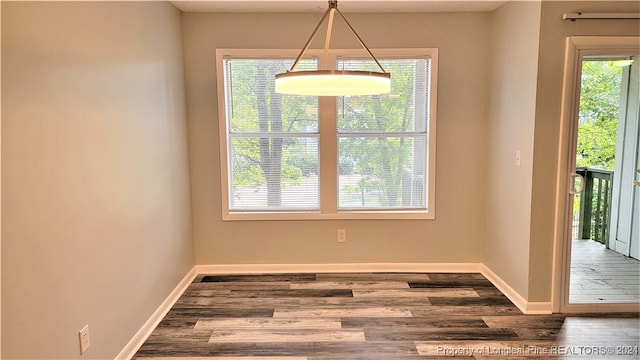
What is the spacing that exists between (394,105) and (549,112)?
1293 mm

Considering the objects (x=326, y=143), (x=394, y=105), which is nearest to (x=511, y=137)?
(x=394, y=105)

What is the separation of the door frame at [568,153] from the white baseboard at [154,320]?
9.60 ft

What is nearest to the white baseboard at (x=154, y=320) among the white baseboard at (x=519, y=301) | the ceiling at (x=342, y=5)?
the ceiling at (x=342, y=5)

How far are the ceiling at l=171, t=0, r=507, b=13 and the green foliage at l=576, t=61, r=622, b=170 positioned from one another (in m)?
0.95

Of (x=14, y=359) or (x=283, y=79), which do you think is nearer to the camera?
(x=14, y=359)

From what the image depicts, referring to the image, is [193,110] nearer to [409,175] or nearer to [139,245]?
[139,245]

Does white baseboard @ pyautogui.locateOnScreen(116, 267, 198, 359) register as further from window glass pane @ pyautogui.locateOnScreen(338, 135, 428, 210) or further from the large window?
window glass pane @ pyautogui.locateOnScreen(338, 135, 428, 210)

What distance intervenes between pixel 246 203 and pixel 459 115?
2.17m

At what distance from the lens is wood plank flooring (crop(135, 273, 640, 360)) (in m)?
2.33

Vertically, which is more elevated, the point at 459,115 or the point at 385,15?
the point at 385,15

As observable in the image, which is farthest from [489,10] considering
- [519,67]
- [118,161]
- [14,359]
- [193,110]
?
[14,359]

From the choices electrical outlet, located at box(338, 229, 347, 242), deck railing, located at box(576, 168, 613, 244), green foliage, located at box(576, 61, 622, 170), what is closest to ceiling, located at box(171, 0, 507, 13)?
green foliage, located at box(576, 61, 622, 170)

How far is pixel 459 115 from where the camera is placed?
344 cm

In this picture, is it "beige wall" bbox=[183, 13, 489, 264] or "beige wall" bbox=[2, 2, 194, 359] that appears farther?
"beige wall" bbox=[183, 13, 489, 264]
